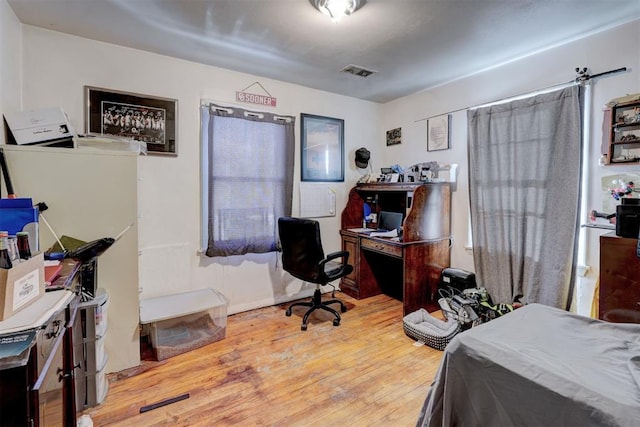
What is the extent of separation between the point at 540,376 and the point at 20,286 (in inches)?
68.6

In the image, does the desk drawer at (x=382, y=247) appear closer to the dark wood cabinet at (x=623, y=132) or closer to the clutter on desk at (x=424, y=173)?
the clutter on desk at (x=424, y=173)

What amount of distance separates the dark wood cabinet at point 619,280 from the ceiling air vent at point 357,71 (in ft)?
7.62

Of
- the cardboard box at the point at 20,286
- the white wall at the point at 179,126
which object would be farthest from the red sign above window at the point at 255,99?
the cardboard box at the point at 20,286

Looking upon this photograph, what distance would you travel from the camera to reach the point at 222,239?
→ 300cm

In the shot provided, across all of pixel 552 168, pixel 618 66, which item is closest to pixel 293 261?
pixel 552 168

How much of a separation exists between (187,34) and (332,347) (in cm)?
275

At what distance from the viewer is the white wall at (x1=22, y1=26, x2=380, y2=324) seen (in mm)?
2316

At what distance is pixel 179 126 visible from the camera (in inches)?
111

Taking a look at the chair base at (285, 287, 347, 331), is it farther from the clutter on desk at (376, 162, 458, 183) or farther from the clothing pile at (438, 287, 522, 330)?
the clutter on desk at (376, 162, 458, 183)

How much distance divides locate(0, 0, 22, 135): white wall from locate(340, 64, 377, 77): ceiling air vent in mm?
2458

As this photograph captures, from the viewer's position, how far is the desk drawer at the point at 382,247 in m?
3.07

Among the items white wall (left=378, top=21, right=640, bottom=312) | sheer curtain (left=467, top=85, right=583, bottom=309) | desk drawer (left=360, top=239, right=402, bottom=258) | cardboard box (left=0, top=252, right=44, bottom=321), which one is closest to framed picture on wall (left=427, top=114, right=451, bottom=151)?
white wall (left=378, top=21, right=640, bottom=312)

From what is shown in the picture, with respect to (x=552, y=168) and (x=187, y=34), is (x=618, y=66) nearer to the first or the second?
(x=552, y=168)

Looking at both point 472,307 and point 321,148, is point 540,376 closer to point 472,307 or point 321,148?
point 472,307
